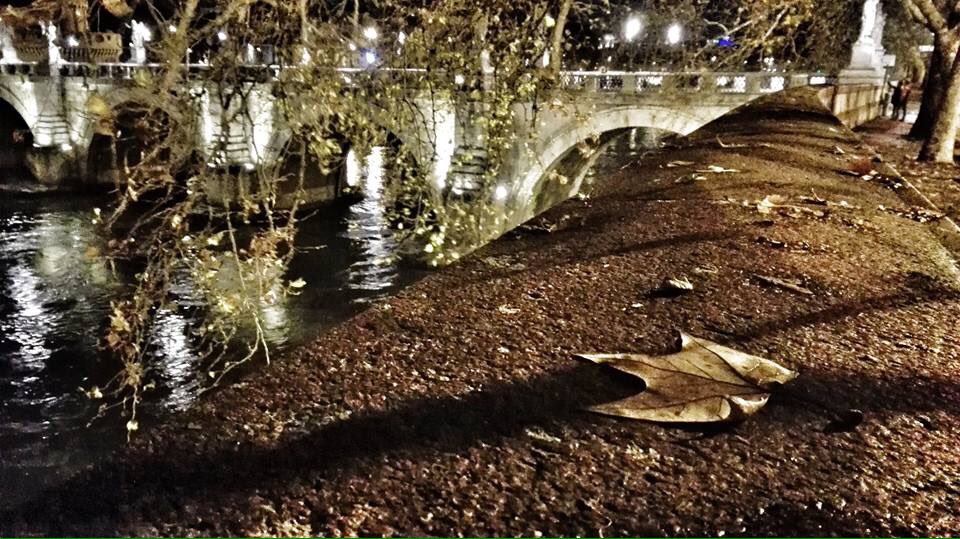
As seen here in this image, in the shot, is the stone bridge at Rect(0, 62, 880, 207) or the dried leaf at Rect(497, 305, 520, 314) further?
the stone bridge at Rect(0, 62, 880, 207)

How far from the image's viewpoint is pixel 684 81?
908 inches

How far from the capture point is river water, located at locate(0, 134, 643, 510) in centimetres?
1241

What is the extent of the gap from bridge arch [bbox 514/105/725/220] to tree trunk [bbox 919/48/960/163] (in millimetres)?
11782

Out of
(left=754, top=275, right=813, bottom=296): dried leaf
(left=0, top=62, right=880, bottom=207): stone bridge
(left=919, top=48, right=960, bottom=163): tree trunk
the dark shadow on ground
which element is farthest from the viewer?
(left=0, top=62, right=880, bottom=207): stone bridge

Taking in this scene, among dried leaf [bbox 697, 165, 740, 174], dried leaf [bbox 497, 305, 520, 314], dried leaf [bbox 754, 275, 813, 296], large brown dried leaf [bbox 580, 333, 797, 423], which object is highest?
dried leaf [bbox 697, 165, 740, 174]

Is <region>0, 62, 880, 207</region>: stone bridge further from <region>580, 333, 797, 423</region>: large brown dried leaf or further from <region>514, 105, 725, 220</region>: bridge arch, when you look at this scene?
<region>580, 333, 797, 423</region>: large brown dried leaf

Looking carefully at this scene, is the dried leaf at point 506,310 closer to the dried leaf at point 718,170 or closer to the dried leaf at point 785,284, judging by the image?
the dried leaf at point 785,284

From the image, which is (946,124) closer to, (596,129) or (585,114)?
(585,114)

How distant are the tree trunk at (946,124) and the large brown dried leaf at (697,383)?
9.83 m

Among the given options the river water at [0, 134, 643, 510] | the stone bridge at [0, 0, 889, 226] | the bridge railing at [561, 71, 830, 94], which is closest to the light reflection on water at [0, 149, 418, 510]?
the river water at [0, 134, 643, 510]

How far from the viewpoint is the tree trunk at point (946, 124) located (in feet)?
31.8

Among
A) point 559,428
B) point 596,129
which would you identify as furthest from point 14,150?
point 559,428

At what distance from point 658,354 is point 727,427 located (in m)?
0.44

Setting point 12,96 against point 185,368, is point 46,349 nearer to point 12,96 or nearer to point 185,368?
point 185,368
